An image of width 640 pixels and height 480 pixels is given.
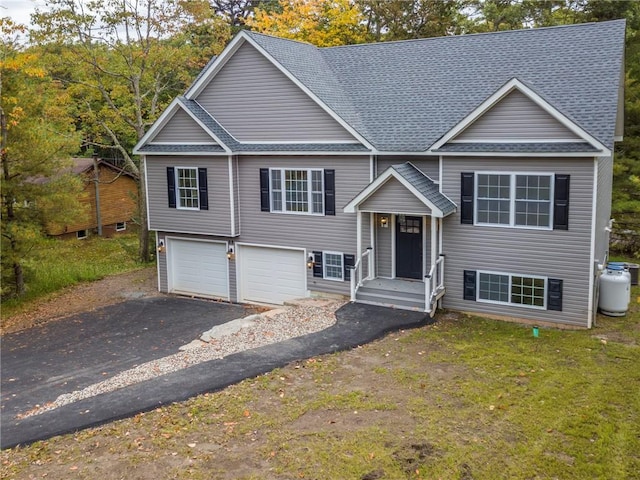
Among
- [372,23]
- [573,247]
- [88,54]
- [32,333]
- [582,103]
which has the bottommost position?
[32,333]

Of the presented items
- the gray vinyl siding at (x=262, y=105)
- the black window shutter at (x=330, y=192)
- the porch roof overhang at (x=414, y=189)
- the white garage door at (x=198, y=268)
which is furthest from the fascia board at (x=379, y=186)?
the white garage door at (x=198, y=268)

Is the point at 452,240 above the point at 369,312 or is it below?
above

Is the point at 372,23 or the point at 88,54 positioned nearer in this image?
the point at 88,54

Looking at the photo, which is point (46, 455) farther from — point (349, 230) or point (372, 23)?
point (372, 23)

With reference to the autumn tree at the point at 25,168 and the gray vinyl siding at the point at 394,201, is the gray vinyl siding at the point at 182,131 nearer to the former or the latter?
the autumn tree at the point at 25,168

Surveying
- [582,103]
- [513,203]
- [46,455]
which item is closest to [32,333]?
[46,455]

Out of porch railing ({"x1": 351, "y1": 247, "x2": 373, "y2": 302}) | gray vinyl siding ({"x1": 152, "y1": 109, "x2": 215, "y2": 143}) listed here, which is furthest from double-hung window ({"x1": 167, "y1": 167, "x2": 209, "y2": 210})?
porch railing ({"x1": 351, "y1": 247, "x2": 373, "y2": 302})
